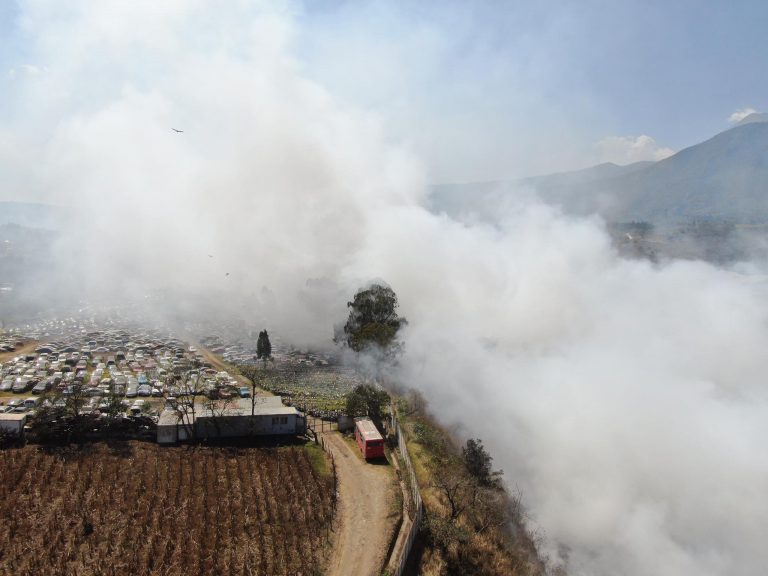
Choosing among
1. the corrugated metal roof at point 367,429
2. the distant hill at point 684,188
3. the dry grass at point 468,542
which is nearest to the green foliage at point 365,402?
the corrugated metal roof at point 367,429

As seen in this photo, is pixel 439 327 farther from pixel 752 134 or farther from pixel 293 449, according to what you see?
pixel 752 134

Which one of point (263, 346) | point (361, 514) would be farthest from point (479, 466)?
point (263, 346)

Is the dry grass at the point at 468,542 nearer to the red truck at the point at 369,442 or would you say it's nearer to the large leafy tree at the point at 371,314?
the red truck at the point at 369,442

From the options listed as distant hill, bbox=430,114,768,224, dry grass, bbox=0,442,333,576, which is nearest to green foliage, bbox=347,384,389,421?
dry grass, bbox=0,442,333,576

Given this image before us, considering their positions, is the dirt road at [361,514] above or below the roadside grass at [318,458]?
below

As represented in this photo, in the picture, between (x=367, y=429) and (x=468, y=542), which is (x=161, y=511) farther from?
(x=468, y=542)

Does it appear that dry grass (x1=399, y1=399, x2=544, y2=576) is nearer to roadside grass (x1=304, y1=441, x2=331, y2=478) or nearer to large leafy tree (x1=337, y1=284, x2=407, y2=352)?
roadside grass (x1=304, y1=441, x2=331, y2=478)

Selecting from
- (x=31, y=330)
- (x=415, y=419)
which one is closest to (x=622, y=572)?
(x=415, y=419)
